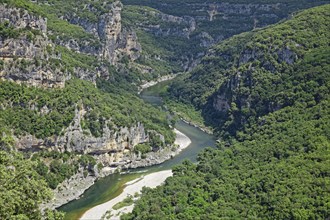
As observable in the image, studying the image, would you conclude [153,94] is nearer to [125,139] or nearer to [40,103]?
[125,139]

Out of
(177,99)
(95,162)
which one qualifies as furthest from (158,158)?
(177,99)

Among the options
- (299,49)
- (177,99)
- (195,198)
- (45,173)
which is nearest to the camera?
(195,198)

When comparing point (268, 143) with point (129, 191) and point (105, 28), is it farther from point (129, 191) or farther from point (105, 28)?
point (105, 28)

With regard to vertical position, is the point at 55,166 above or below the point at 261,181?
above

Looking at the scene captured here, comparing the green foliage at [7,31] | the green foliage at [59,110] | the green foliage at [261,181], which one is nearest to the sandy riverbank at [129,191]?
the green foliage at [261,181]

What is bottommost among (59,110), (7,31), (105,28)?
(59,110)

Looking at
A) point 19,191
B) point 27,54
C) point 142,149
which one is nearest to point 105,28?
point 142,149
